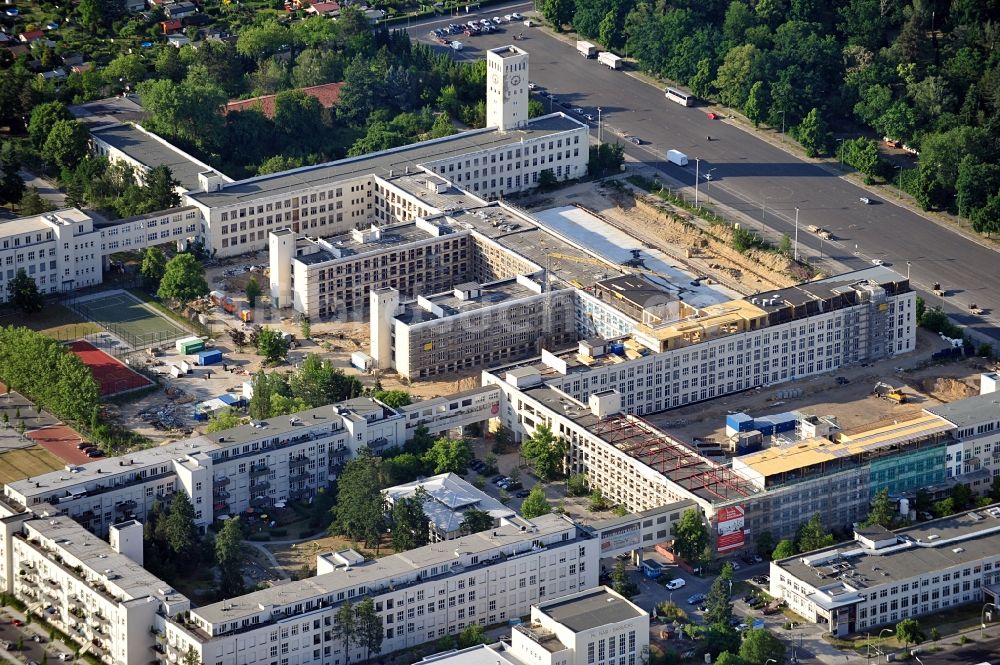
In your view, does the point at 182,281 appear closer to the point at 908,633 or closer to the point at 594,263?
the point at 594,263

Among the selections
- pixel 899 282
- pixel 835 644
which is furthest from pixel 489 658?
pixel 899 282

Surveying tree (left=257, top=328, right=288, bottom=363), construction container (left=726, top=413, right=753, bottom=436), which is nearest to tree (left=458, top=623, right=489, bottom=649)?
construction container (left=726, top=413, right=753, bottom=436)

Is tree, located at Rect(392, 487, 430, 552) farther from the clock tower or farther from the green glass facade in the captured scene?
the clock tower

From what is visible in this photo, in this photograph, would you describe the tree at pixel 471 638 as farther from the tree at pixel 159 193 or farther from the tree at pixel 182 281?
the tree at pixel 159 193

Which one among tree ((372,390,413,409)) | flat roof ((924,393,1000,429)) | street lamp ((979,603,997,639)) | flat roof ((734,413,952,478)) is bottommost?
street lamp ((979,603,997,639))

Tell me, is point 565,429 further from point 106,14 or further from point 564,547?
point 106,14

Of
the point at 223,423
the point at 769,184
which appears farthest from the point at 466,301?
the point at 769,184

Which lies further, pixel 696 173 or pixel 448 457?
pixel 696 173
